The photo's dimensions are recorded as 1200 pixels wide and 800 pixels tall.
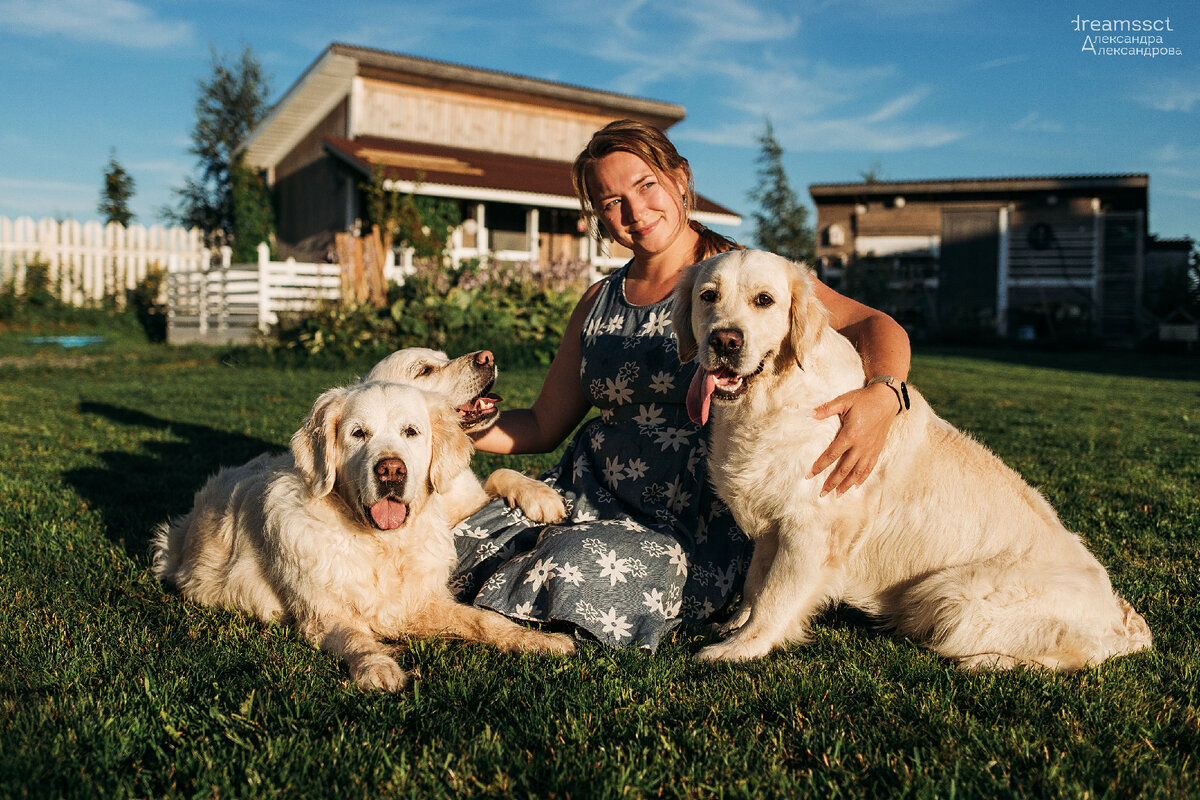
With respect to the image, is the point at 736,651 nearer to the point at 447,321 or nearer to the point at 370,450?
the point at 370,450

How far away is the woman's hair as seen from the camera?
11.6 ft

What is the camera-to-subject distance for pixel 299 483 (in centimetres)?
304

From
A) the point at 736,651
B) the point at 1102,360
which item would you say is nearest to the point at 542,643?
the point at 736,651

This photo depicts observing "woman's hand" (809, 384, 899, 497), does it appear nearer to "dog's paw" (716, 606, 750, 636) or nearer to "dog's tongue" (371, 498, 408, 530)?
"dog's paw" (716, 606, 750, 636)

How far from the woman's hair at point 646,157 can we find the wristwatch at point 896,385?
37.4 inches

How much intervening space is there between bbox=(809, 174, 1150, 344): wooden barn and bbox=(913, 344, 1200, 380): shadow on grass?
370cm

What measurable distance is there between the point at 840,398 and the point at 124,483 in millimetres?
4771

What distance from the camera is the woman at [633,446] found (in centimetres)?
290

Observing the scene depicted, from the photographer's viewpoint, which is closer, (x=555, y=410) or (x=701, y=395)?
(x=701, y=395)

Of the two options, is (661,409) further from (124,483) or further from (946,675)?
(124,483)

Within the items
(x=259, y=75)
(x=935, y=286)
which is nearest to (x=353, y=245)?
(x=935, y=286)

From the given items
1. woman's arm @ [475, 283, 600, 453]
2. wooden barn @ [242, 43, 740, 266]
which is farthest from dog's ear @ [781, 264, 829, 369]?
wooden barn @ [242, 43, 740, 266]

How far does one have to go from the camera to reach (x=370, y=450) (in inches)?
112

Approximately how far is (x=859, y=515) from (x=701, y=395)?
697 millimetres
